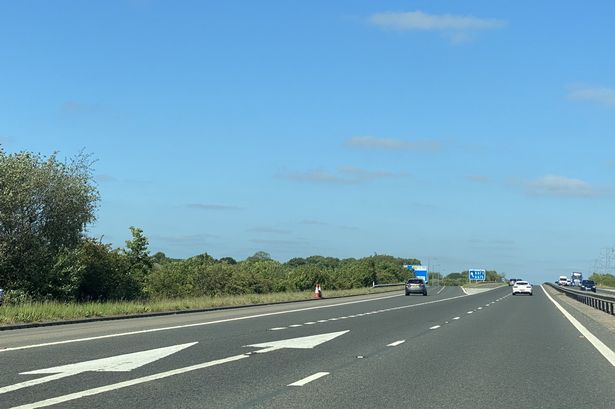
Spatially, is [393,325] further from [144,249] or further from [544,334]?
[144,249]

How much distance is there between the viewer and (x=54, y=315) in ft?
83.2

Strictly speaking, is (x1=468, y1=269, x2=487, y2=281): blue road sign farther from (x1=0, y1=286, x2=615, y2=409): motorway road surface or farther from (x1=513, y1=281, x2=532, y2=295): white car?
(x1=0, y1=286, x2=615, y2=409): motorway road surface

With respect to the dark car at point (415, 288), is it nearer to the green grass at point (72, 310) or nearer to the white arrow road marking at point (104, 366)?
the green grass at point (72, 310)

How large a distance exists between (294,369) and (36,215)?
2777 cm

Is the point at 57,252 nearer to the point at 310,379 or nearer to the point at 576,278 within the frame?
the point at 310,379

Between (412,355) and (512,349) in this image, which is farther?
(512,349)

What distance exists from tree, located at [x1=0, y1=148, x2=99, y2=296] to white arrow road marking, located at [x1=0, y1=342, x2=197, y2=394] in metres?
23.1

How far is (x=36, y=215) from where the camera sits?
36906 millimetres

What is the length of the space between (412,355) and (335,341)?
10.6ft

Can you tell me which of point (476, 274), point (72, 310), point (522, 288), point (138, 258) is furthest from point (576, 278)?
point (72, 310)

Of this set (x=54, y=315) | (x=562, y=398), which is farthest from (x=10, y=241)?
(x=562, y=398)

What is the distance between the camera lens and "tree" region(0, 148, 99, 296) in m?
35.3

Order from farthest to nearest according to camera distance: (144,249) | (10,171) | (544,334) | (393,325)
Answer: (144,249), (10,171), (393,325), (544,334)

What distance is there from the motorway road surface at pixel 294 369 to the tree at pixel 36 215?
51.7 feet
